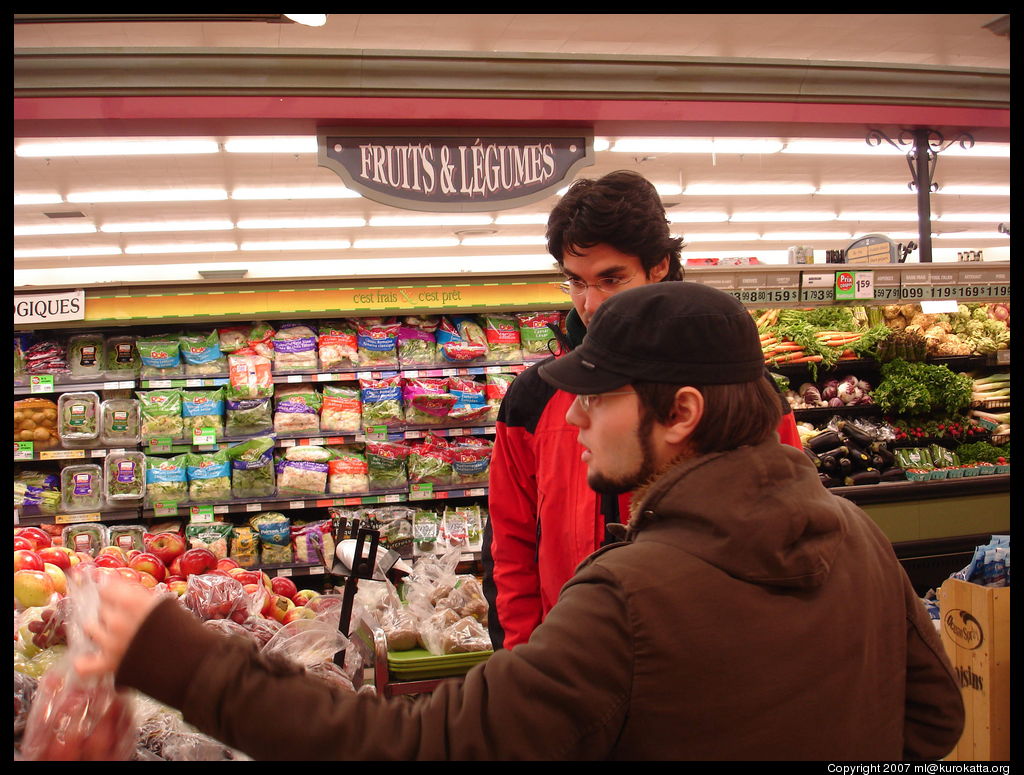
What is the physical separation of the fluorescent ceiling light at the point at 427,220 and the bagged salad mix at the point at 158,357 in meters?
9.72

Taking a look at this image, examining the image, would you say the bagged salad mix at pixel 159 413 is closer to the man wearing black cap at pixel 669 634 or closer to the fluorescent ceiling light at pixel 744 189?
the man wearing black cap at pixel 669 634

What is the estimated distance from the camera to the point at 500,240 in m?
16.5

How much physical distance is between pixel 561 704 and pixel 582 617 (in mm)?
88

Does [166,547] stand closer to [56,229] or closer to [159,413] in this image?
[159,413]

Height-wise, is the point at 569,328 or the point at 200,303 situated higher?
the point at 200,303

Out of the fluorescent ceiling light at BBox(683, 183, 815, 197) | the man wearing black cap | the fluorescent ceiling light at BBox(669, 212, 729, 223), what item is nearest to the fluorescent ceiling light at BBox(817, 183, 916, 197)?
the fluorescent ceiling light at BBox(683, 183, 815, 197)

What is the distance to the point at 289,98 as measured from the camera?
368cm

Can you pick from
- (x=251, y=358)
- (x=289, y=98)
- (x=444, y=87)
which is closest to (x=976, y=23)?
(x=444, y=87)

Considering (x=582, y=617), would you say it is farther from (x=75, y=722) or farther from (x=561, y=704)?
(x=75, y=722)

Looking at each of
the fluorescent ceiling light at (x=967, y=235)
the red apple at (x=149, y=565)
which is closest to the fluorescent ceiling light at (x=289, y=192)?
the red apple at (x=149, y=565)

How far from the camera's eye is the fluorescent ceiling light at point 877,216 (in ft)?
52.9

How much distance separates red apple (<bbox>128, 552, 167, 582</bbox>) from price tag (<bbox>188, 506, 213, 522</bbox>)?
1.77 meters

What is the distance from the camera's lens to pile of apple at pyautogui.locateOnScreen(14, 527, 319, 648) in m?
1.95

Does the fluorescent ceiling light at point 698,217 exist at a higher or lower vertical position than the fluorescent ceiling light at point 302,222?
higher
